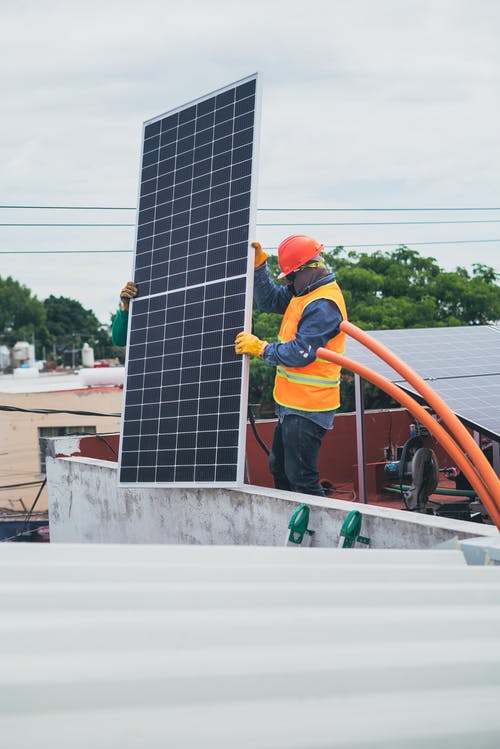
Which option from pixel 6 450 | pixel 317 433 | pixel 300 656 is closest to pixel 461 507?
pixel 317 433

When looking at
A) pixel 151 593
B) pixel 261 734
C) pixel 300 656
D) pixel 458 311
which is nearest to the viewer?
A: pixel 261 734

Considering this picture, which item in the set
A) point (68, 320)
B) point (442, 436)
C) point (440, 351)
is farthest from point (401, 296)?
point (68, 320)

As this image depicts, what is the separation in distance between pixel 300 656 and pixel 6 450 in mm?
33931

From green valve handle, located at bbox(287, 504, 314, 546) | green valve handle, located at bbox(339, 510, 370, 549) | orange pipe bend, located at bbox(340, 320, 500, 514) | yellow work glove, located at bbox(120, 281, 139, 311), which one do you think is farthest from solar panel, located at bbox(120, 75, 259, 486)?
orange pipe bend, located at bbox(340, 320, 500, 514)

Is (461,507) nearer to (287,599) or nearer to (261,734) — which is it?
A: (287,599)

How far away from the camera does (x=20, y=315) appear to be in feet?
387

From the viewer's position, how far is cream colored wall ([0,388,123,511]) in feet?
109

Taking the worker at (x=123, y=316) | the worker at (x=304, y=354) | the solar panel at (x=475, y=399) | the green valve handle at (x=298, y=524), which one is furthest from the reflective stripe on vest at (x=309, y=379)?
the worker at (x=123, y=316)

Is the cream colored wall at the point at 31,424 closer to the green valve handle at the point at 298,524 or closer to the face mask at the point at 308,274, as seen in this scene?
the face mask at the point at 308,274

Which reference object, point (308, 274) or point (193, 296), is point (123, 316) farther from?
point (308, 274)

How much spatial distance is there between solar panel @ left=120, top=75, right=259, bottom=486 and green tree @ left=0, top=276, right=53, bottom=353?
108026 mm

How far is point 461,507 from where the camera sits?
26.0 feet

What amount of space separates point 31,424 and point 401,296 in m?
16.8

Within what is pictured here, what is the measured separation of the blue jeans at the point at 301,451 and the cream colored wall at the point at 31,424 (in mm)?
26694
